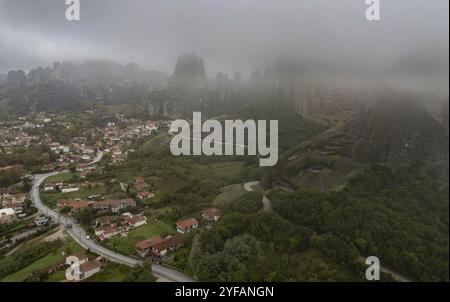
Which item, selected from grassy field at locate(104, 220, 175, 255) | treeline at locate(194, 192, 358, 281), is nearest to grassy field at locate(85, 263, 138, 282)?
grassy field at locate(104, 220, 175, 255)

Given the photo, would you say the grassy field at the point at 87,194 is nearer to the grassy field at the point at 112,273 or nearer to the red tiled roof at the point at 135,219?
the red tiled roof at the point at 135,219

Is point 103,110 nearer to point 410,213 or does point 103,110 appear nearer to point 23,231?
point 23,231

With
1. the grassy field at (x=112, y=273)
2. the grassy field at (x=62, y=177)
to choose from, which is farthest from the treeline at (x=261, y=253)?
the grassy field at (x=62, y=177)

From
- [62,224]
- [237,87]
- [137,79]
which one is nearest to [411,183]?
[62,224]

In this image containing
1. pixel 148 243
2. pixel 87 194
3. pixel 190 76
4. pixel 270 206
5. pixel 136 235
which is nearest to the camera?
pixel 148 243

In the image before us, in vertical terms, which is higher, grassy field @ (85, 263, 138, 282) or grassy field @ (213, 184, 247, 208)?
grassy field @ (213, 184, 247, 208)

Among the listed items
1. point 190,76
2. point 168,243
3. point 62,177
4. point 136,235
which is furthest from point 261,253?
point 190,76

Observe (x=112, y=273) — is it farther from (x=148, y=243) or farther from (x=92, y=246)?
(x=92, y=246)

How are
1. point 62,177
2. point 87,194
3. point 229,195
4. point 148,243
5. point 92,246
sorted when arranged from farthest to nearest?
point 62,177 → point 87,194 → point 229,195 → point 92,246 → point 148,243

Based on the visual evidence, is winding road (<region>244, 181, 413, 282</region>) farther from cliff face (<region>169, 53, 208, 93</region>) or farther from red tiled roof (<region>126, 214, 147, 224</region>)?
cliff face (<region>169, 53, 208, 93</region>)
